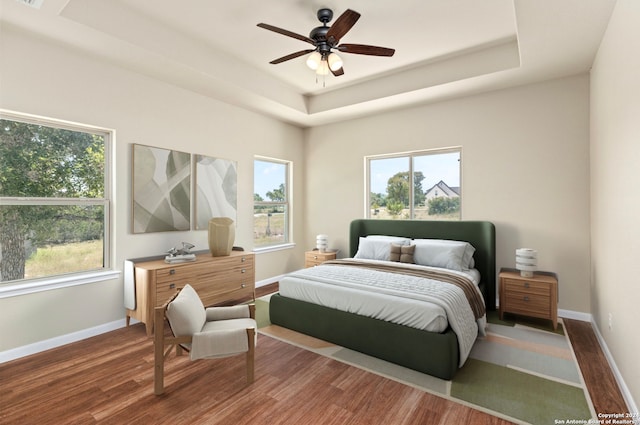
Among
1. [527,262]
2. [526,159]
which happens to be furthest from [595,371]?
[526,159]

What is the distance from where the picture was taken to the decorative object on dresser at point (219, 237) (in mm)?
3834

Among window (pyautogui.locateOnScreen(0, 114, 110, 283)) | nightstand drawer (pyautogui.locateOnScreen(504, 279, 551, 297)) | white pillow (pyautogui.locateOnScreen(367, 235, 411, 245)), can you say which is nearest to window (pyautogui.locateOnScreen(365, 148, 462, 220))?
white pillow (pyautogui.locateOnScreen(367, 235, 411, 245))

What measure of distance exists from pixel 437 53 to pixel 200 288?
3.93m

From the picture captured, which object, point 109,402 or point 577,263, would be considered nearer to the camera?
point 109,402

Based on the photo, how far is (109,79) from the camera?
3.19 m

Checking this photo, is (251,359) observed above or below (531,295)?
below

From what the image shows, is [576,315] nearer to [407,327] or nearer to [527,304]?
[527,304]

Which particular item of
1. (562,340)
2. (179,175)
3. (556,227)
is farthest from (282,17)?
(562,340)

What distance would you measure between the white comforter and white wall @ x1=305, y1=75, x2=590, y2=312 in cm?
149

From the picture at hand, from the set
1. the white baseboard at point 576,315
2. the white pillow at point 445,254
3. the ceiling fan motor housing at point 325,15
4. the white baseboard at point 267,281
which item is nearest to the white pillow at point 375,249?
the white pillow at point 445,254

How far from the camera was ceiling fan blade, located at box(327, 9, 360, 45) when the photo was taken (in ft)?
7.19

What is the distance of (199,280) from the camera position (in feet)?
11.5

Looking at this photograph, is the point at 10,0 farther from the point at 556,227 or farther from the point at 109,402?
the point at 556,227

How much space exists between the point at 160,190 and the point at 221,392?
248 cm
